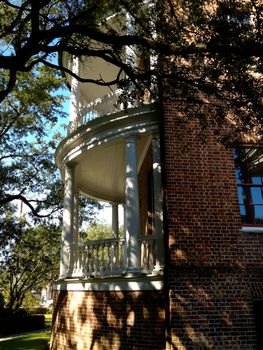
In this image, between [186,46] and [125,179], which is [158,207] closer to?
[125,179]

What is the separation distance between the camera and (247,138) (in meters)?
8.66

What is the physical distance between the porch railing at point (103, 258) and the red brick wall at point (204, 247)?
927mm

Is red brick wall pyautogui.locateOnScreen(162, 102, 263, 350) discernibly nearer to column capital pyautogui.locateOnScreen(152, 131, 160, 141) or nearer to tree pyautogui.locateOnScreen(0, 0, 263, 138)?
column capital pyautogui.locateOnScreen(152, 131, 160, 141)

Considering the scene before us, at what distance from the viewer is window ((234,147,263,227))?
27.5 ft

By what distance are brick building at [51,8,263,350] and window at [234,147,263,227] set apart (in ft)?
0.08

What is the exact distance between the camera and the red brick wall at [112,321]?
7.52 metres

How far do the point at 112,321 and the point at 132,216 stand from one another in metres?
2.41

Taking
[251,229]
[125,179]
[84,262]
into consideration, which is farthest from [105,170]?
[251,229]

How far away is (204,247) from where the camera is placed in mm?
7699

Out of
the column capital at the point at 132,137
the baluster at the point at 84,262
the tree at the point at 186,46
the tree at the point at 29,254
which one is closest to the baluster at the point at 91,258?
the baluster at the point at 84,262

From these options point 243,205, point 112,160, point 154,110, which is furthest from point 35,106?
point 243,205

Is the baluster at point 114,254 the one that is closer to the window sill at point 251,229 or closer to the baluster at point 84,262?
the baluster at point 84,262

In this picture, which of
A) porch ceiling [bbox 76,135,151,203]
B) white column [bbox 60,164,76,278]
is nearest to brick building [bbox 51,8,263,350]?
white column [bbox 60,164,76,278]

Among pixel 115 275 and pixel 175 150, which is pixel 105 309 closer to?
pixel 115 275
